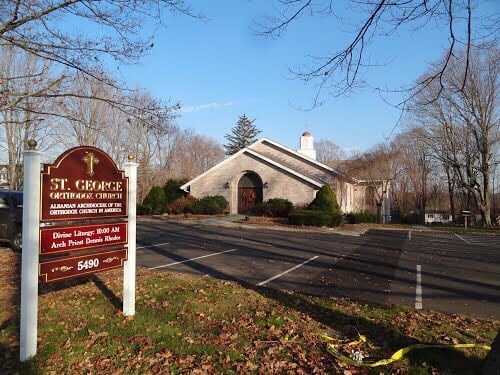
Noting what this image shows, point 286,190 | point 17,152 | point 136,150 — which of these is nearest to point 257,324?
point 286,190

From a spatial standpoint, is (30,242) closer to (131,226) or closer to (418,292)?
(131,226)

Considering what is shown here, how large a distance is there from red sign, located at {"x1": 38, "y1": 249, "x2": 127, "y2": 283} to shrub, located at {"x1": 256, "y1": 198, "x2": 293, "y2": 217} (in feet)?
78.0

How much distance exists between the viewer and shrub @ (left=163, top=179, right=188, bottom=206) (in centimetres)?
3619

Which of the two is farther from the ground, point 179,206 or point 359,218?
point 179,206

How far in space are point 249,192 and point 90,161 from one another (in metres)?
27.7

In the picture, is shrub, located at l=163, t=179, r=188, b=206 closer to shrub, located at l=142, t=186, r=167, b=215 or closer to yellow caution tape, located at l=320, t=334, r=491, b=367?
shrub, located at l=142, t=186, r=167, b=215

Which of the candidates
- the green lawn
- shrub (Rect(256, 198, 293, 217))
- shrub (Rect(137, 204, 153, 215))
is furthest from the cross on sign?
shrub (Rect(137, 204, 153, 215))

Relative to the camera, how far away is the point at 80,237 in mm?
5172

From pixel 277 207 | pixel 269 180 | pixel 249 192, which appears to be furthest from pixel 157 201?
pixel 277 207

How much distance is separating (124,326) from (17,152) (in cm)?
3436

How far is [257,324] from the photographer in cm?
532

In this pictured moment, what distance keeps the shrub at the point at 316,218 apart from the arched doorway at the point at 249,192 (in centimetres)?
663

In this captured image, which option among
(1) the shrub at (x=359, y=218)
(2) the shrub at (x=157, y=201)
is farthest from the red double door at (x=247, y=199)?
(1) the shrub at (x=359, y=218)

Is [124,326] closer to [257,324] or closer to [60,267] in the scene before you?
[60,267]
